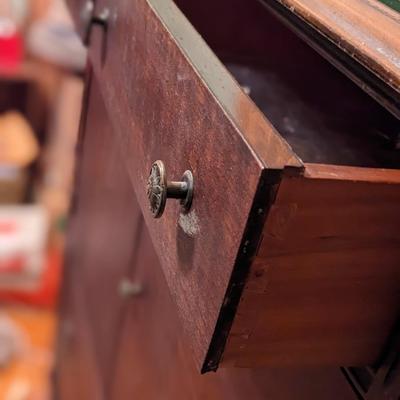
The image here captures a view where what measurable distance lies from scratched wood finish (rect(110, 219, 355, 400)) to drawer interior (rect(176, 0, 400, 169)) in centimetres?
18

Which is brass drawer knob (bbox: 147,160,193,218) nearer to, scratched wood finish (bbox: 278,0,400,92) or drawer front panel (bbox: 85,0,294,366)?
drawer front panel (bbox: 85,0,294,366)

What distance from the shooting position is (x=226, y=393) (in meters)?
0.54

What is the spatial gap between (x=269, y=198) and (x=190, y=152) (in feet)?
0.29

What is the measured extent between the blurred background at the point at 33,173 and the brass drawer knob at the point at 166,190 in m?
1.26

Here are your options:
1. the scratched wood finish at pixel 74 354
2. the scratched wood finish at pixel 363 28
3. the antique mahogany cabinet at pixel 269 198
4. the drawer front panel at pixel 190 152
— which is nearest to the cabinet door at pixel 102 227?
the scratched wood finish at pixel 74 354

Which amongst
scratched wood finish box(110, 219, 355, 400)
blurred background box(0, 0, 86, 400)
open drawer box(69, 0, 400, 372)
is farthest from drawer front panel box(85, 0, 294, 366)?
blurred background box(0, 0, 86, 400)

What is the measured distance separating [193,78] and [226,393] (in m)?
0.31

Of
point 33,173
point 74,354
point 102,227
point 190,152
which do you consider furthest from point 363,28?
point 33,173

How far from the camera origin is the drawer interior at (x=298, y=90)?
20.6 inches

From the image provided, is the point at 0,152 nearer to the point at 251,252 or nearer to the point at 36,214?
the point at 36,214

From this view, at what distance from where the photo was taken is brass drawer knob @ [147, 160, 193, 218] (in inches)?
13.7

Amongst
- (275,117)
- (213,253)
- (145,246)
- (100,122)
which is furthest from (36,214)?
(213,253)

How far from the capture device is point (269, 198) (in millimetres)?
278

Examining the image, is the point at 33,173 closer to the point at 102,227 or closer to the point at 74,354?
the point at 74,354
